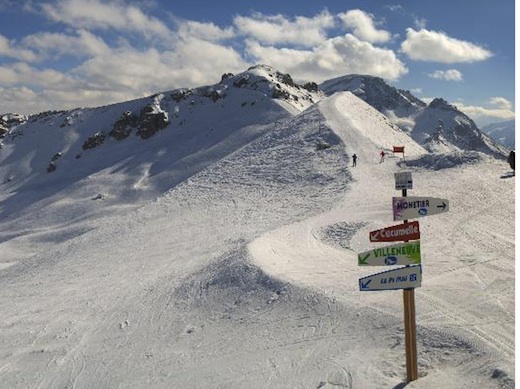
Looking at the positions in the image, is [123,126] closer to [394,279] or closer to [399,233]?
[399,233]

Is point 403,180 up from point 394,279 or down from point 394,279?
up

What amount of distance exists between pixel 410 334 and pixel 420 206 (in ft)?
10.0

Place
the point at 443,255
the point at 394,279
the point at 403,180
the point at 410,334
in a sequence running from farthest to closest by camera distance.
A: the point at 443,255
the point at 403,180
the point at 410,334
the point at 394,279

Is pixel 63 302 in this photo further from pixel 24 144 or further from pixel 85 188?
pixel 24 144

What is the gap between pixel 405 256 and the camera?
1081 cm

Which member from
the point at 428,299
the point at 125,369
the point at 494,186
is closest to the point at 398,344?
the point at 428,299

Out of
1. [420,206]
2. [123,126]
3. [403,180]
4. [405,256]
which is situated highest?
[123,126]

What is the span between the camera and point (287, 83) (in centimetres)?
10294

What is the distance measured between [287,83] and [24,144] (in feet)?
215

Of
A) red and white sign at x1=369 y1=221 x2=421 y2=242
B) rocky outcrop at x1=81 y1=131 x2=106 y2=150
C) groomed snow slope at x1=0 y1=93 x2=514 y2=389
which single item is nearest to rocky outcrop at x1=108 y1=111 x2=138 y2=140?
rocky outcrop at x1=81 y1=131 x2=106 y2=150

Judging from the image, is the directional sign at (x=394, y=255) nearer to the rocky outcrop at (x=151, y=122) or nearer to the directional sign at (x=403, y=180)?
the directional sign at (x=403, y=180)

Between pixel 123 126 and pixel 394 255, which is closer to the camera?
pixel 394 255

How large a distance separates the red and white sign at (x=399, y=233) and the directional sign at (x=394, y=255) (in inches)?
8.7

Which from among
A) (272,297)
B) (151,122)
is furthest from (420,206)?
(151,122)
